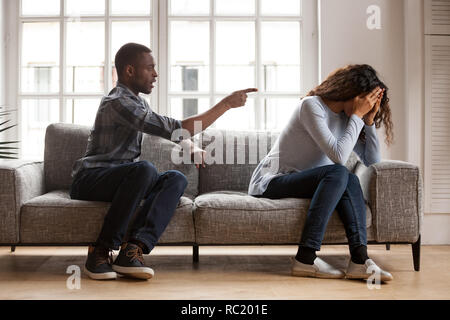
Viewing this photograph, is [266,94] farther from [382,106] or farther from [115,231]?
[115,231]

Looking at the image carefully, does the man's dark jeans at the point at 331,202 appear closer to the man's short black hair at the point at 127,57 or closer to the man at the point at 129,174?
the man at the point at 129,174

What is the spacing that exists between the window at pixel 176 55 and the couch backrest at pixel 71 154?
608mm

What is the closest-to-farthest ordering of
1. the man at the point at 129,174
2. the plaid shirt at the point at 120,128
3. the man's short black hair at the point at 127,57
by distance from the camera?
1. the man at the point at 129,174
2. the plaid shirt at the point at 120,128
3. the man's short black hair at the point at 127,57

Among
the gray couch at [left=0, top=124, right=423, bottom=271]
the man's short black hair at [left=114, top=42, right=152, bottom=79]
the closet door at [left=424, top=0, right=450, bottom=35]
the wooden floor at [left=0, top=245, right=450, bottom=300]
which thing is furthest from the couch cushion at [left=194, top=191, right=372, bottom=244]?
the closet door at [left=424, top=0, right=450, bottom=35]

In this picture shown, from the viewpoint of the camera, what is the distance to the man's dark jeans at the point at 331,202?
2.09m

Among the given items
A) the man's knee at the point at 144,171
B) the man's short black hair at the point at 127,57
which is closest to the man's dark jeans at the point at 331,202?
the man's knee at the point at 144,171

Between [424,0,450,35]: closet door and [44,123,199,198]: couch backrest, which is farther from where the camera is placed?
[424,0,450,35]: closet door

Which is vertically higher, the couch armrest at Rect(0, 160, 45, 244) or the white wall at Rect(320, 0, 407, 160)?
the white wall at Rect(320, 0, 407, 160)

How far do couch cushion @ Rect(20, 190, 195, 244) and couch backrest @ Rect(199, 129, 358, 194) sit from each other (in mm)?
535

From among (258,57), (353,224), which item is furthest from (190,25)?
(353,224)

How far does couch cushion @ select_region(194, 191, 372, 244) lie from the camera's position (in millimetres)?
2188

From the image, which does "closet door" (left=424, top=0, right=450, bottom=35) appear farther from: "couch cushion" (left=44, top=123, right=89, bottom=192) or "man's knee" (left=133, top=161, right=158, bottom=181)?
"couch cushion" (left=44, top=123, right=89, bottom=192)

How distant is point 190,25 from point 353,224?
1.83 m

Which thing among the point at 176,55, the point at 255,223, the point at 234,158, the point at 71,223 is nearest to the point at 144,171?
the point at 71,223
